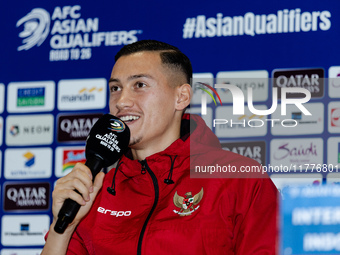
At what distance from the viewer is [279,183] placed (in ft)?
7.18

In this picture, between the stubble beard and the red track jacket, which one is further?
the stubble beard

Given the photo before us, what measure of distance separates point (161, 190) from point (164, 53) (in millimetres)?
473

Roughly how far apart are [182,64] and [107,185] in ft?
1.56

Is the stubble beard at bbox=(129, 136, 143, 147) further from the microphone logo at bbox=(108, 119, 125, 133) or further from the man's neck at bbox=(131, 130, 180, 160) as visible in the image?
the microphone logo at bbox=(108, 119, 125, 133)

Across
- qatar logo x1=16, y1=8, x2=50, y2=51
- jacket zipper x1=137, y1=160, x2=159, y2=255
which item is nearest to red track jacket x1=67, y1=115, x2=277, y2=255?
jacket zipper x1=137, y1=160, x2=159, y2=255

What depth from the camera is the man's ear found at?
1769 millimetres

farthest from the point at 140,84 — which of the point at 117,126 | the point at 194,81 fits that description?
the point at 194,81

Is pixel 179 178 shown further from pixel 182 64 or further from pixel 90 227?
pixel 182 64

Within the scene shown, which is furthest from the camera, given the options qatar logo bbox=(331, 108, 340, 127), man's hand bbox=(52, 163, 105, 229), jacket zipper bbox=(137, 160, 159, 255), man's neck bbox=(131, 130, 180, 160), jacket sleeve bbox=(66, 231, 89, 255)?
qatar logo bbox=(331, 108, 340, 127)

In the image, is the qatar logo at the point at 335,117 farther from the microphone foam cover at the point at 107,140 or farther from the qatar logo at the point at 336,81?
the microphone foam cover at the point at 107,140

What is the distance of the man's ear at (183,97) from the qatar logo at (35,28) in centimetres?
107

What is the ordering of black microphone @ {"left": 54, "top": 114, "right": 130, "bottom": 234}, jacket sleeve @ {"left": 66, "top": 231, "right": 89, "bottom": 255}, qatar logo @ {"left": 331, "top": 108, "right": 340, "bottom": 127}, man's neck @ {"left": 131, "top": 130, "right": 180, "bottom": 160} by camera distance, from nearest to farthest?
black microphone @ {"left": 54, "top": 114, "right": 130, "bottom": 234}, jacket sleeve @ {"left": 66, "top": 231, "right": 89, "bottom": 255}, man's neck @ {"left": 131, "top": 130, "right": 180, "bottom": 160}, qatar logo @ {"left": 331, "top": 108, "right": 340, "bottom": 127}

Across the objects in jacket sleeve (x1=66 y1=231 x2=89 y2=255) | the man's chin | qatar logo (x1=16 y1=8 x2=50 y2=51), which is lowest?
jacket sleeve (x1=66 y1=231 x2=89 y2=255)

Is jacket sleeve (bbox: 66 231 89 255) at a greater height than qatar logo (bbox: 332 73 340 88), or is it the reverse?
qatar logo (bbox: 332 73 340 88)
